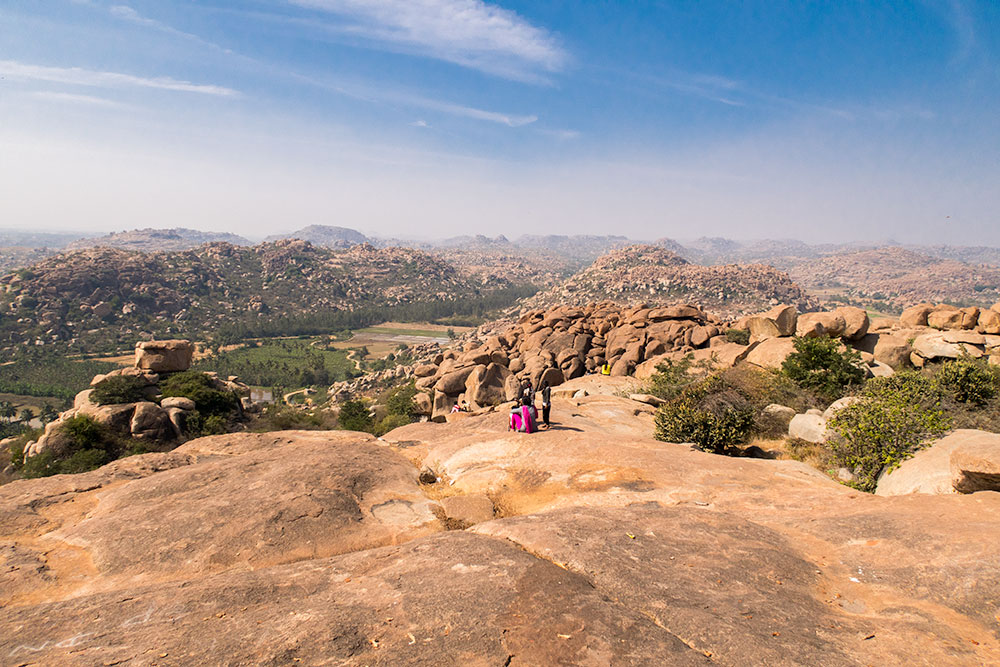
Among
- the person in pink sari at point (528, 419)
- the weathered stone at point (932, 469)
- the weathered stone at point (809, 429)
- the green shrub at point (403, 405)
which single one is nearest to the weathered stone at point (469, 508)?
the person in pink sari at point (528, 419)

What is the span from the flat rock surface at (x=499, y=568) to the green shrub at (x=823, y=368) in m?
10.8

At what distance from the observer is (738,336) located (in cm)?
3475

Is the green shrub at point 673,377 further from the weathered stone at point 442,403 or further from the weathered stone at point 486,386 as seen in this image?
the weathered stone at point 442,403

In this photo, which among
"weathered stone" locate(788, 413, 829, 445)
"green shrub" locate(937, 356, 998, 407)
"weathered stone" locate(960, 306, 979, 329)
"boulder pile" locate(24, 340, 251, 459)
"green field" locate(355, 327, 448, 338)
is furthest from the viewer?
"green field" locate(355, 327, 448, 338)

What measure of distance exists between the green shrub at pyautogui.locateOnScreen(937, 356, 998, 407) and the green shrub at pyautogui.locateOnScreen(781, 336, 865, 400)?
3.04 metres

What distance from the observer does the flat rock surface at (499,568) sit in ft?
16.6

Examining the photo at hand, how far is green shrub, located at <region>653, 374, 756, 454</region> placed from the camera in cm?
1576

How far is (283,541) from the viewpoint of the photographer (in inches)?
330

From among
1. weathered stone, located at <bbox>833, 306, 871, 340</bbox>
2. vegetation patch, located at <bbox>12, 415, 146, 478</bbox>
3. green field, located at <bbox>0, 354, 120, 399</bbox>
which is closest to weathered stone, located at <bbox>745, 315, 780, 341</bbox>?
weathered stone, located at <bbox>833, 306, 871, 340</bbox>

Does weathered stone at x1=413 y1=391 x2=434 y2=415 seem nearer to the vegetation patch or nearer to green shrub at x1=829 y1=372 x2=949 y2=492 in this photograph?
the vegetation patch

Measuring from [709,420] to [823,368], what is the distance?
10020mm

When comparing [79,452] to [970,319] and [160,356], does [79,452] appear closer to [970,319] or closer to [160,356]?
[160,356]

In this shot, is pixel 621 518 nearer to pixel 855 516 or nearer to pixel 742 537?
pixel 742 537

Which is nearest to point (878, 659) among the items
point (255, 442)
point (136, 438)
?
point (255, 442)
